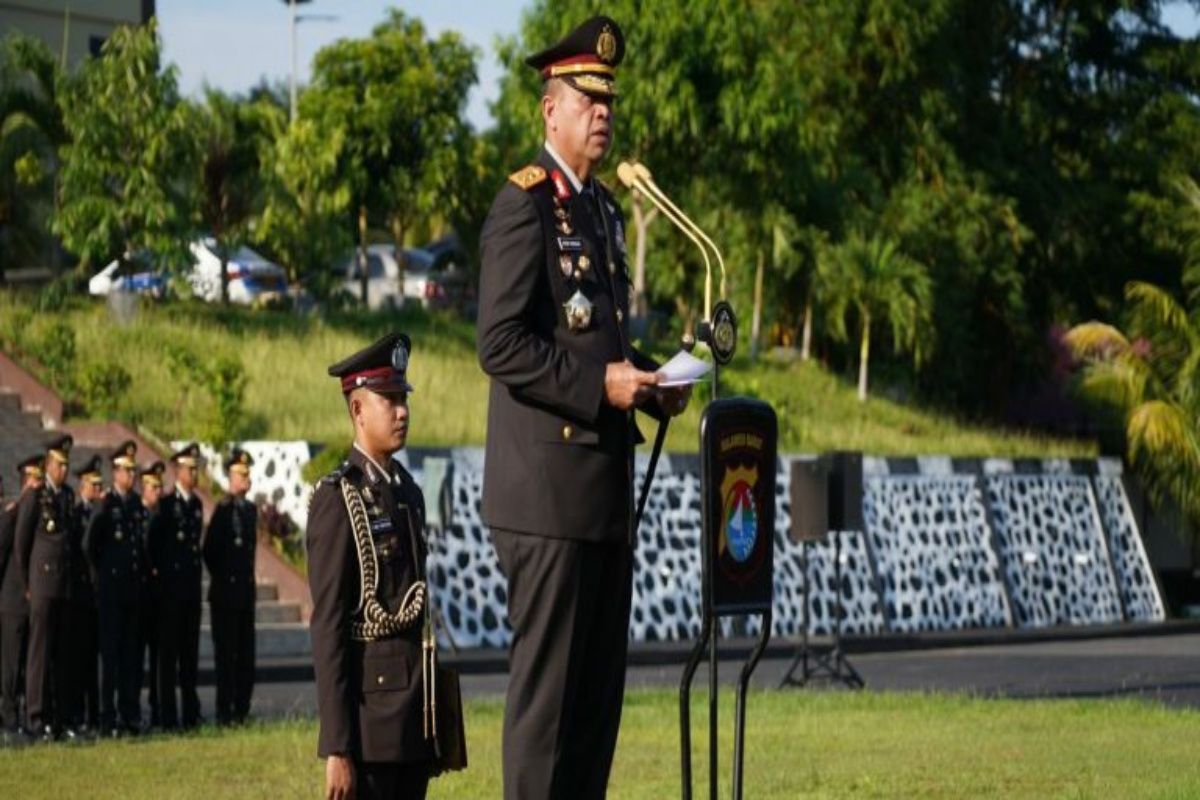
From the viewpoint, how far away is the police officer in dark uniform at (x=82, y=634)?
69.2 feet

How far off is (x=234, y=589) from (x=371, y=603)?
14138mm

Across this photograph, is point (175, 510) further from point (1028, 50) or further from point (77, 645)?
point (1028, 50)

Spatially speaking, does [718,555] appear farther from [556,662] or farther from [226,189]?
[226,189]

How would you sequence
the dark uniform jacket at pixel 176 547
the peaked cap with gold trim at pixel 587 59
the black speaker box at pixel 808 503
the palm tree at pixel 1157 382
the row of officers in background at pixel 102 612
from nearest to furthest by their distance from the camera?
1. the peaked cap with gold trim at pixel 587 59
2. the row of officers in background at pixel 102 612
3. the dark uniform jacket at pixel 176 547
4. the black speaker box at pixel 808 503
5. the palm tree at pixel 1157 382

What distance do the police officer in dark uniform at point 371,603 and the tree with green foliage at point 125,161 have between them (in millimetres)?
30393

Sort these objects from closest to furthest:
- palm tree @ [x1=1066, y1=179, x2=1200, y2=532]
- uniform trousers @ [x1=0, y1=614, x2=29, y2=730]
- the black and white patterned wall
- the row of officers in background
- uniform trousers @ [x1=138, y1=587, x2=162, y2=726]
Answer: the row of officers in background, uniform trousers @ [x1=0, y1=614, x2=29, y2=730], uniform trousers @ [x1=138, y1=587, x2=162, y2=726], the black and white patterned wall, palm tree @ [x1=1066, y1=179, x2=1200, y2=532]

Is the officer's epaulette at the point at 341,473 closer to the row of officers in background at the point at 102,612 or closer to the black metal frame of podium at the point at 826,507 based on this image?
the row of officers in background at the point at 102,612

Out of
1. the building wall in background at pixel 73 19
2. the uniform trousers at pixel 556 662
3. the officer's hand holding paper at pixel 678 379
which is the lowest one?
the uniform trousers at pixel 556 662

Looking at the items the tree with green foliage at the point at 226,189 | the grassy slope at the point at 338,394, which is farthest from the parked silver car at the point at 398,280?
the tree with green foliage at the point at 226,189

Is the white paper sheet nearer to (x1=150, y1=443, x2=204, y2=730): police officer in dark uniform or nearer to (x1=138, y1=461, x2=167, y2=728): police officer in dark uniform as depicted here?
(x1=150, y1=443, x2=204, y2=730): police officer in dark uniform

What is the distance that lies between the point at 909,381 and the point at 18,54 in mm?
18499

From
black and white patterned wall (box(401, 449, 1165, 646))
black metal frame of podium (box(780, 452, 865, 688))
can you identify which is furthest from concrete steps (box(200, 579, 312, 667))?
black metal frame of podium (box(780, 452, 865, 688))

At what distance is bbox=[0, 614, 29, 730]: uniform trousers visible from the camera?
21.0 meters

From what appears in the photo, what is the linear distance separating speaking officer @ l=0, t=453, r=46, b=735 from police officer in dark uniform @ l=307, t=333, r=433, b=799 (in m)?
13.2
